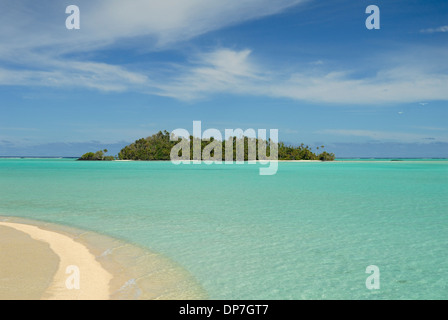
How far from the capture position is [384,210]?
13.6m

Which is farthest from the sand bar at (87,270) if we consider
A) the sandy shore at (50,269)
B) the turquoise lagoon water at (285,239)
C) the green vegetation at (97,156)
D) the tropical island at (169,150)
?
the green vegetation at (97,156)

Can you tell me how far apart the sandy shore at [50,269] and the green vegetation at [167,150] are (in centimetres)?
11879

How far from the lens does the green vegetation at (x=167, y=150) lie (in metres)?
129

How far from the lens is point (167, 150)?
134000mm

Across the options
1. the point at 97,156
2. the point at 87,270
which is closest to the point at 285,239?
the point at 87,270

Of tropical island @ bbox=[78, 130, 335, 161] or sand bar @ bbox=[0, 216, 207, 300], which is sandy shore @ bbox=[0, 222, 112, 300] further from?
tropical island @ bbox=[78, 130, 335, 161]

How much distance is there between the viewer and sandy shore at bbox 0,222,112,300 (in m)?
4.82

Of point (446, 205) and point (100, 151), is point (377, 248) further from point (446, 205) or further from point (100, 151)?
point (100, 151)

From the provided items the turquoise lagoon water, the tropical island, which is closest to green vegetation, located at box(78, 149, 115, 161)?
the tropical island

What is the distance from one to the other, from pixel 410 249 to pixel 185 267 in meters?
4.83

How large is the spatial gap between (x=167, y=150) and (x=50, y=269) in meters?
130

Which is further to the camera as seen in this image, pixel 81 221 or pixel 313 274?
pixel 81 221

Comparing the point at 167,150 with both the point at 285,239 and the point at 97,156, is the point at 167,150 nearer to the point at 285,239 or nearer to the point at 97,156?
the point at 97,156
